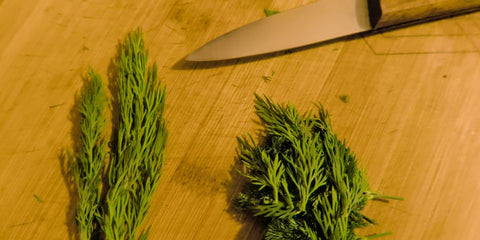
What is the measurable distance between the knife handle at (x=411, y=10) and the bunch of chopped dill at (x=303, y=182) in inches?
12.8

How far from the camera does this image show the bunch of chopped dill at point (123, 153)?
952 millimetres

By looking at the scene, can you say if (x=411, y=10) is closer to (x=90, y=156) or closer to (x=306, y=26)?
(x=306, y=26)

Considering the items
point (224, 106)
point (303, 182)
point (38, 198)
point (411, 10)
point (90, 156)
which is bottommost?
point (38, 198)

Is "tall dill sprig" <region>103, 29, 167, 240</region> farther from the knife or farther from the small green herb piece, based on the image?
the small green herb piece

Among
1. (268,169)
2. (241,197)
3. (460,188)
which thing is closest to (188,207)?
(241,197)

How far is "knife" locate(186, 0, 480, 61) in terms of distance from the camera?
1.03 metres

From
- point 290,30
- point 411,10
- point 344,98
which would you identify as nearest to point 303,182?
point 344,98

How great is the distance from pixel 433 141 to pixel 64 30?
3.95 ft

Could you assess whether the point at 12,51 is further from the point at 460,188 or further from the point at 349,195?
the point at 460,188

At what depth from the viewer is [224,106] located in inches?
42.7

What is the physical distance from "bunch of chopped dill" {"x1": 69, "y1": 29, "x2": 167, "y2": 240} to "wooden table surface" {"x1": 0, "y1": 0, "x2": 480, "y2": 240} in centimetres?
6

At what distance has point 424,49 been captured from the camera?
109 centimetres

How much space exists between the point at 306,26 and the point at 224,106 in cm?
35

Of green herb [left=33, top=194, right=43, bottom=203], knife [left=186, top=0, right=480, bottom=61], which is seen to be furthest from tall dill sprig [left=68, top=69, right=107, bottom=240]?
knife [left=186, top=0, right=480, bottom=61]
